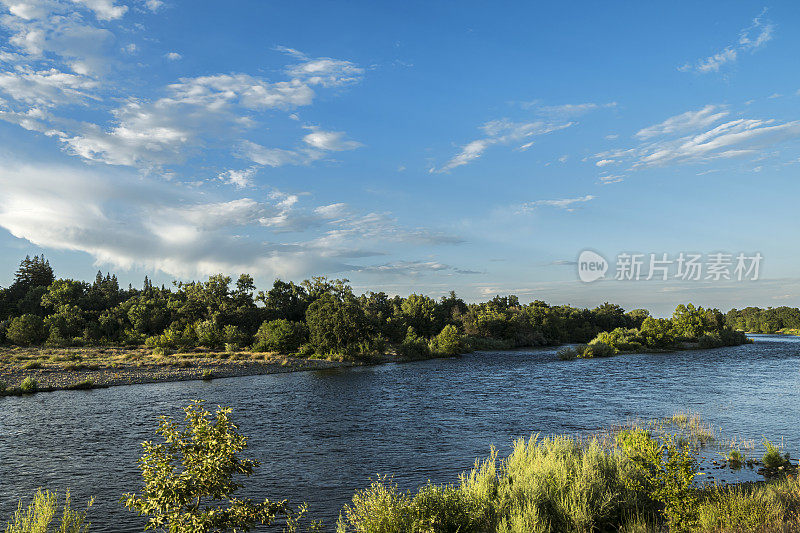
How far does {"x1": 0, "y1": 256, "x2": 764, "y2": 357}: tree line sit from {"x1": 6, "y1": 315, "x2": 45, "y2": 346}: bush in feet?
0.56

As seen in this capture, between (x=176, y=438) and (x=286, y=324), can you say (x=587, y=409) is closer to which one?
(x=176, y=438)

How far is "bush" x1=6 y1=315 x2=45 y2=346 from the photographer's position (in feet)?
237

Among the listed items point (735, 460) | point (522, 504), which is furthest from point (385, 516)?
point (735, 460)

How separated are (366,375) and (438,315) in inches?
2280

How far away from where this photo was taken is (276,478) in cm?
1625

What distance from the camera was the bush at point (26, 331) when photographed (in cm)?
7238

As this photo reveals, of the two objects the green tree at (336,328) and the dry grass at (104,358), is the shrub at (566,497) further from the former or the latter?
the green tree at (336,328)

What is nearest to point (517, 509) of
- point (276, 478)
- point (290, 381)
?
point (276, 478)

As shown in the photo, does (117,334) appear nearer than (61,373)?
No

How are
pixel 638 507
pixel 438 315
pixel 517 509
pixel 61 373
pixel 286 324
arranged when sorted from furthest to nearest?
pixel 438 315 → pixel 286 324 → pixel 61 373 → pixel 638 507 → pixel 517 509

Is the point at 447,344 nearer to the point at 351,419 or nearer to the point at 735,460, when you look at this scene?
the point at 351,419

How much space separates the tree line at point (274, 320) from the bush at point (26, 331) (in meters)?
0.17

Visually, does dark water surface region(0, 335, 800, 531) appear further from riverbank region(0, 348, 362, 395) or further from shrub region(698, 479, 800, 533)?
shrub region(698, 479, 800, 533)

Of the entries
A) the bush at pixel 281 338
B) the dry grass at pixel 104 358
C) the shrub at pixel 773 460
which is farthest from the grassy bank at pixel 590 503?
the bush at pixel 281 338
